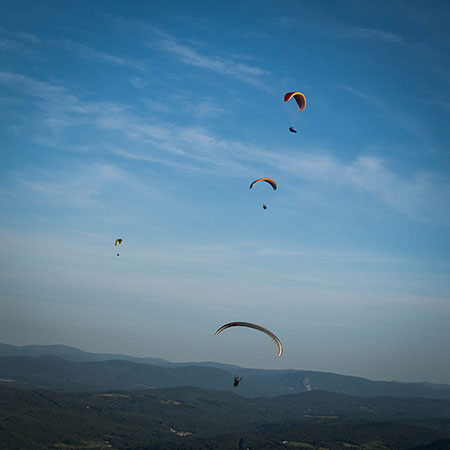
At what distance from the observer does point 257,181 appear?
214 ft

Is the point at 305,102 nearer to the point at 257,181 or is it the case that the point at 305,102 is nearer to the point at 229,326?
the point at 257,181

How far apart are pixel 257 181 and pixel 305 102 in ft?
42.9

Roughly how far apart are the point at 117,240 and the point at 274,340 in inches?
1807

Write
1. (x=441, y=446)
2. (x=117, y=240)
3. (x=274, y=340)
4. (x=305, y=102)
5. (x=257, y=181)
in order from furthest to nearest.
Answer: (x=441, y=446), (x=117, y=240), (x=257, y=181), (x=305, y=102), (x=274, y=340)

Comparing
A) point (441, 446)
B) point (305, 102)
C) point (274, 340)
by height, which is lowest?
point (441, 446)

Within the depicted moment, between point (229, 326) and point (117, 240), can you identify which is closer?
point (229, 326)

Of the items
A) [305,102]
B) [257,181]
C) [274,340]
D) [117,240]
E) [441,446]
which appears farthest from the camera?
[441,446]

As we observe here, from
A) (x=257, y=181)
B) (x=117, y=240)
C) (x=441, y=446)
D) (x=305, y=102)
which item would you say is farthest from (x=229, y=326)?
(x=441, y=446)

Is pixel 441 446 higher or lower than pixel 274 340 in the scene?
lower

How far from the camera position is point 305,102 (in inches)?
2368

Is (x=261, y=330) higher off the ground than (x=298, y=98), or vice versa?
(x=298, y=98)

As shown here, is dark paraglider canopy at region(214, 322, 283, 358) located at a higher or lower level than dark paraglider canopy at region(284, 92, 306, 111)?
lower

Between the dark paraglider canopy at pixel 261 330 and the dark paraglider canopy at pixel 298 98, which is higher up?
the dark paraglider canopy at pixel 298 98

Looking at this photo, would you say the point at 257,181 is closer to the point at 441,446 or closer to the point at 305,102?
the point at 305,102
